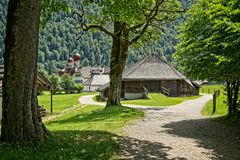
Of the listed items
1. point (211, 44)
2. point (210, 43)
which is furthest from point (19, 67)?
point (211, 44)

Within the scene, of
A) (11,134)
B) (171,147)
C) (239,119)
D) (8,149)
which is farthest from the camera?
(239,119)

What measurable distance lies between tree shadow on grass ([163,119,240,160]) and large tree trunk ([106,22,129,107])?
1212 centimetres

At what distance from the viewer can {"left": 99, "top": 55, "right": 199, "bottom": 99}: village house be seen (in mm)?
60844

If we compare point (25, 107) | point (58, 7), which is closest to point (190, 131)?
point (58, 7)

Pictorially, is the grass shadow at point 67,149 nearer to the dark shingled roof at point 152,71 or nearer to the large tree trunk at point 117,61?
the large tree trunk at point 117,61

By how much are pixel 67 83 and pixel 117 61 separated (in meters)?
66.0

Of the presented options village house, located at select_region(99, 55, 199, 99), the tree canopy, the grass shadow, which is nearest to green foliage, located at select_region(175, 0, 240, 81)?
the tree canopy

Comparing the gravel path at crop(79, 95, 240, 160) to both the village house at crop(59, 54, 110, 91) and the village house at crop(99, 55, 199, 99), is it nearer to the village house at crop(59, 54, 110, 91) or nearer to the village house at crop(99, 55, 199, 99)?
the village house at crop(99, 55, 199, 99)

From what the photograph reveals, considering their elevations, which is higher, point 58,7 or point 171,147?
point 58,7

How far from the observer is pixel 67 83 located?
97188mm

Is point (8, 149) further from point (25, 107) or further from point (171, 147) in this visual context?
point (171, 147)

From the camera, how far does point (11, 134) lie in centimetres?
1062

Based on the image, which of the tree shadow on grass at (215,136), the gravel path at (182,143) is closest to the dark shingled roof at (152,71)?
the tree shadow on grass at (215,136)

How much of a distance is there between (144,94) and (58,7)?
133ft
